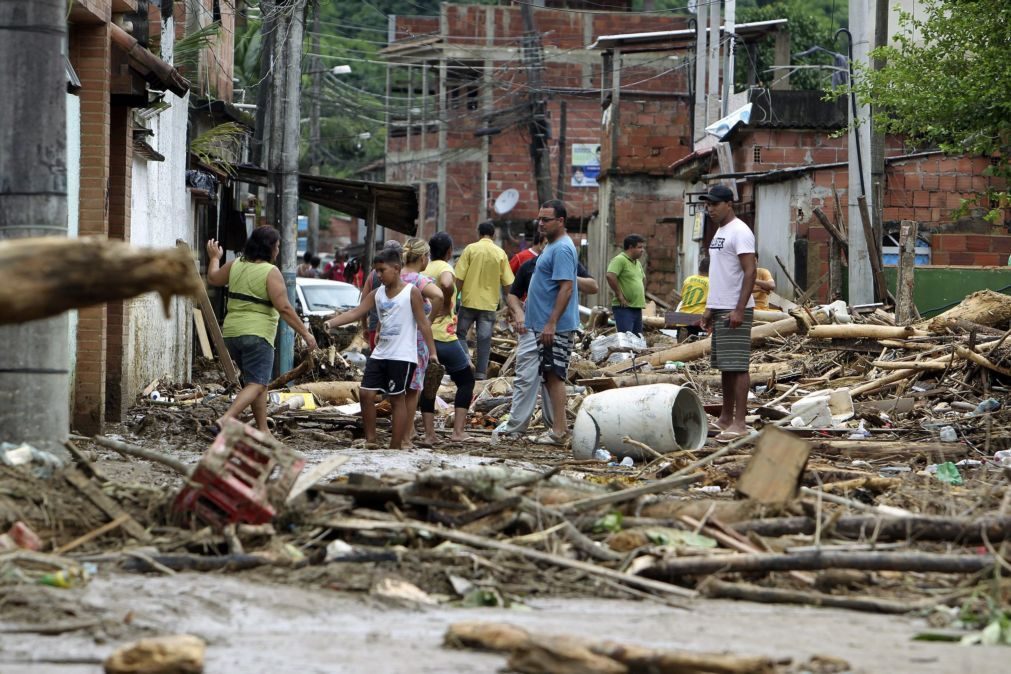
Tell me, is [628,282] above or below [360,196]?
below

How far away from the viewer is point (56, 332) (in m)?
7.52

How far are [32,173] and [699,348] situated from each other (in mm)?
11536

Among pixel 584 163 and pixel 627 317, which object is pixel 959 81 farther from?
pixel 584 163

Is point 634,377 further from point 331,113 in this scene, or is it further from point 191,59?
point 331,113

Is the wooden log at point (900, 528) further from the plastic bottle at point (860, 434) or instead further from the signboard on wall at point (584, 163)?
the signboard on wall at point (584, 163)

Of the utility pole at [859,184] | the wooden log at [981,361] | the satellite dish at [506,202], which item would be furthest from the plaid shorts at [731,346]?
the satellite dish at [506,202]

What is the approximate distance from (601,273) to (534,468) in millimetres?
28743

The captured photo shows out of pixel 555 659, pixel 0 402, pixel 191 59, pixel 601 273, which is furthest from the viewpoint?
pixel 601 273

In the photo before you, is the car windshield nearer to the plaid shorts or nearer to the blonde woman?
the blonde woman

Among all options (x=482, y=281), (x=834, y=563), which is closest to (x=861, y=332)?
(x=482, y=281)

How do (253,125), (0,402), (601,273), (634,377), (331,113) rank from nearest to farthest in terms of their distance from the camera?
1. (0,402)
2. (634,377)
3. (253,125)
4. (601,273)
5. (331,113)

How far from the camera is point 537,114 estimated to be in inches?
1662

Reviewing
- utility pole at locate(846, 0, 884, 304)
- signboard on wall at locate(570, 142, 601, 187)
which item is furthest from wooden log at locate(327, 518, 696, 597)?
signboard on wall at locate(570, 142, 601, 187)

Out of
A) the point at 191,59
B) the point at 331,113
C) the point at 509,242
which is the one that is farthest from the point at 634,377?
the point at 331,113
